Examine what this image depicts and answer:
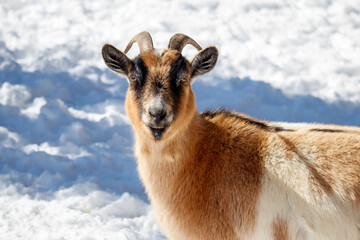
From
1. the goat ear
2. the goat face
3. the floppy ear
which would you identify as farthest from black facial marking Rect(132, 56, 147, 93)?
the goat ear

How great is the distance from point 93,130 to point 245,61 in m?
5.35

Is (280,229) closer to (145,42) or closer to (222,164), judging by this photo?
(222,164)

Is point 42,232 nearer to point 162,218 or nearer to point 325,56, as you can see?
point 162,218

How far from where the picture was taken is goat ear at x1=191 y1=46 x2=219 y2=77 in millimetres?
6113

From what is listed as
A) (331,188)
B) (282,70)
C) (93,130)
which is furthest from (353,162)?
(282,70)

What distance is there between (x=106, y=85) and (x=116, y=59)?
268 inches

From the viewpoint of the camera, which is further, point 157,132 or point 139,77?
point 139,77

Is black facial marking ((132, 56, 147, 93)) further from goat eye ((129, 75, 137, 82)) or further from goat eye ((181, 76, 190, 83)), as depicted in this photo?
goat eye ((181, 76, 190, 83))

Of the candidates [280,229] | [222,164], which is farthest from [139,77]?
[280,229]

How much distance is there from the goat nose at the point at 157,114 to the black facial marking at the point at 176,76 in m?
0.24

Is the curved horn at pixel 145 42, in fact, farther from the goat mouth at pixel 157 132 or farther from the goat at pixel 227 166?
the goat mouth at pixel 157 132

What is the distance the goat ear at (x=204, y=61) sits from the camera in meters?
6.11

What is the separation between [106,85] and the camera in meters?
12.8

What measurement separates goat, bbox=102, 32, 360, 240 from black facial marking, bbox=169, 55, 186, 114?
1 cm
